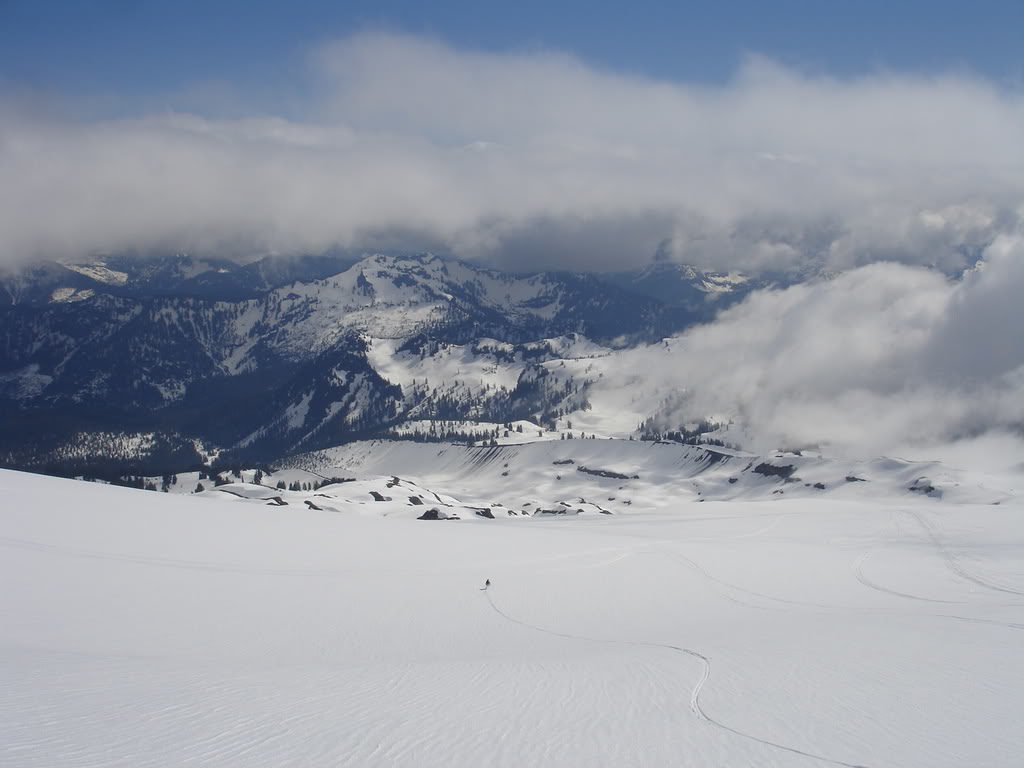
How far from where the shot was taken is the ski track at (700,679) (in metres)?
12.3

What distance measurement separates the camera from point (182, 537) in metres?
42.5

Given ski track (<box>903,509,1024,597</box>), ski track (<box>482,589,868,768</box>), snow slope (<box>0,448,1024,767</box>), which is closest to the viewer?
ski track (<box>482,589,868,768</box>)

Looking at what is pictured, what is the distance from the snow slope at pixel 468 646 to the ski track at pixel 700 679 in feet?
0.41

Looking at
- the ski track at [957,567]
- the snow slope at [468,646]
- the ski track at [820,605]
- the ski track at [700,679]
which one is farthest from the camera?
the ski track at [957,567]

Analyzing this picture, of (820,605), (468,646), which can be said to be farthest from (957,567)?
(468,646)

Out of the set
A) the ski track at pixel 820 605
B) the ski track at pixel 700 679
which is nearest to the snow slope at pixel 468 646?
the ski track at pixel 700 679

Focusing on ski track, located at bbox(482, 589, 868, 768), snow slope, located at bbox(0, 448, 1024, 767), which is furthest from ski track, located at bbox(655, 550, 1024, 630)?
ski track, located at bbox(482, 589, 868, 768)

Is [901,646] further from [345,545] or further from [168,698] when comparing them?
[345,545]

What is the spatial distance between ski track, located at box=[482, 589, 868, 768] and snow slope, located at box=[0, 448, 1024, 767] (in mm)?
126

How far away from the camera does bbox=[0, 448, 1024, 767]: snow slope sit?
509 inches

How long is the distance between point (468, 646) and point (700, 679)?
11.3 m

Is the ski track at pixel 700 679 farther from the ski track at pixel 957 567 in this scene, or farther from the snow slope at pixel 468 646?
the ski track at pixel 957 567

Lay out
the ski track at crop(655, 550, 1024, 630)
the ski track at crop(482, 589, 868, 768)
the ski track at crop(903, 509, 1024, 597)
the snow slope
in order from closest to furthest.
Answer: the ski track at crop(482, 589, 868, 768) < the snow slope < the ski track at crop(655, 550, 1024, 630) < the ski track at crop(903, 509, 1024, 597)

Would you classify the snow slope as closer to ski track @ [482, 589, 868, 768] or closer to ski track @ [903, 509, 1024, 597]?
ski track @ [482, 589, 868, 768]
